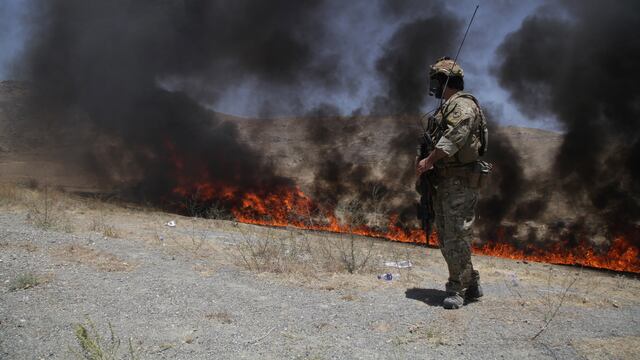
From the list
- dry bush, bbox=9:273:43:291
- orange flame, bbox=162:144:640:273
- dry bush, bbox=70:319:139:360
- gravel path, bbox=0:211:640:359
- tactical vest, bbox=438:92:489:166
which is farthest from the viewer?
orange flame, bbox=162:144:640:273

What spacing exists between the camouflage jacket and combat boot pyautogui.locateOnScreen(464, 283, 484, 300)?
40.5 inches

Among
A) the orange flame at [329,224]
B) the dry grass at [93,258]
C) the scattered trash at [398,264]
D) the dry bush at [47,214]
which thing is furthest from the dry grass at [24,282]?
the orange flame at [329,224]

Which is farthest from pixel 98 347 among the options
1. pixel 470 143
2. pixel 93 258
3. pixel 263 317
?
pixel 470 143

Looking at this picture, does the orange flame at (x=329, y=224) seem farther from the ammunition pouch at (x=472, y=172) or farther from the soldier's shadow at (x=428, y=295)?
the ammunition pouch at (x=472, y=172)

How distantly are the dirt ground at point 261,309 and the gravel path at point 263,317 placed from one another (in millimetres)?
11

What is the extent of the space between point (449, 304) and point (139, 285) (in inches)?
Answer: 91.8

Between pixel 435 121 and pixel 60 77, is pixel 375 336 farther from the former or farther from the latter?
pixel 60 77

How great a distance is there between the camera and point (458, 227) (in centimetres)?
391

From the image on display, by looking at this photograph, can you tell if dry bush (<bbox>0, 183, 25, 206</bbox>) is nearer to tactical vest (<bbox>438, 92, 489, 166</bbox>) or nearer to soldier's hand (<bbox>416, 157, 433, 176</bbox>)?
soldier's hand (<bbox>416, 157, 433, 176</bbox>)

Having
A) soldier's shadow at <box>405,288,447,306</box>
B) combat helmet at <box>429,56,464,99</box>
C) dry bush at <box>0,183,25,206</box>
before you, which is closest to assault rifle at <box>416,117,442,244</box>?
combat helmet at <box>429,56,464,99</box>

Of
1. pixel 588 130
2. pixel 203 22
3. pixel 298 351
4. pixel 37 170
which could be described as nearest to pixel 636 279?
pixel 588 130

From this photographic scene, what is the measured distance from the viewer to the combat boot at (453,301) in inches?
150

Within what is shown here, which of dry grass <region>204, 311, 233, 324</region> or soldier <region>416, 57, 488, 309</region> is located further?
soldier <region>416, 57, 488, 309</region>

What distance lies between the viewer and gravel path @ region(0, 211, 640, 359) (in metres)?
2.88
